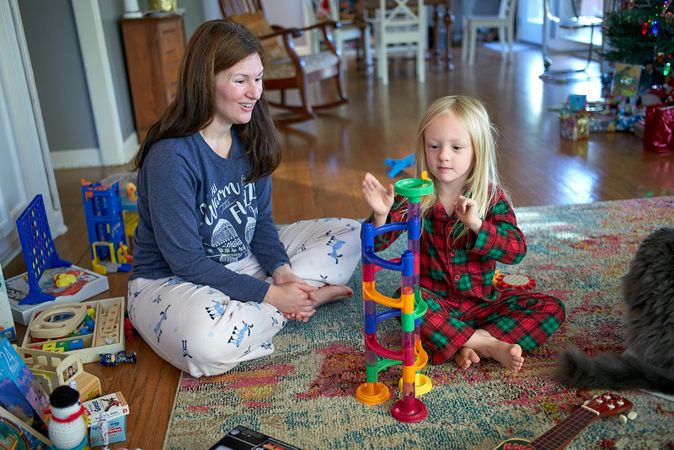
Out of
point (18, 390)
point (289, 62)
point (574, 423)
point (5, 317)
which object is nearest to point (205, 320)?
point (18, 390)

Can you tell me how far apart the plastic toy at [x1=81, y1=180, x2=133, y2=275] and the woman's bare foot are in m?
1.17

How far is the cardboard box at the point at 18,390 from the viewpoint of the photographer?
3.97 ft

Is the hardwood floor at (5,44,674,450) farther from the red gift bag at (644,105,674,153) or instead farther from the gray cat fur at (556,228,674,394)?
the gray cat fur at (556,228,674,394)

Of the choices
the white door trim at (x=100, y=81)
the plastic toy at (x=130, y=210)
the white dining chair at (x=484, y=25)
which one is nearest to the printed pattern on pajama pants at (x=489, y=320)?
the plastic toy at (x=130, y=210)

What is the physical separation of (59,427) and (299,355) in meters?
0.60

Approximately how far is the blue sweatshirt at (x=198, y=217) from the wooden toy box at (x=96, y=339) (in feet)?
0.45

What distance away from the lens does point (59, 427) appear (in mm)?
1105

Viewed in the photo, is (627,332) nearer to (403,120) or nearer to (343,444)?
(343,444)

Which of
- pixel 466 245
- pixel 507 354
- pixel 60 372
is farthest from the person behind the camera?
pixel 466 245

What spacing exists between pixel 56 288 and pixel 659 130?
264 cm

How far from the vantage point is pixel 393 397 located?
1.39m

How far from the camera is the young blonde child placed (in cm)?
145

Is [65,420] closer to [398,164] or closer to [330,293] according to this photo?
[330,293]

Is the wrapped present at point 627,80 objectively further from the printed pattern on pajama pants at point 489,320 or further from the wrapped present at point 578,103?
the printed pattern on pajama pants at point 489,320
